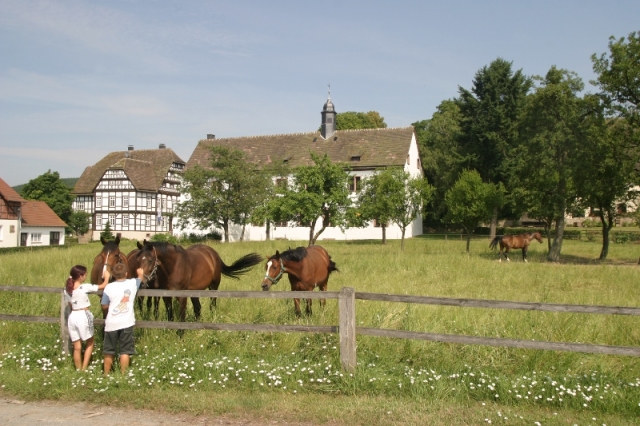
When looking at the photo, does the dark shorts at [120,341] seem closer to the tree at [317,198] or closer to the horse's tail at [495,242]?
the horse's tail at [495,242]

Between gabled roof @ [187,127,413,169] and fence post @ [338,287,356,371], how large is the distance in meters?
44.8

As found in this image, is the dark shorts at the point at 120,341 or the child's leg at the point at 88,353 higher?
the dark shorts at the point at 120,341

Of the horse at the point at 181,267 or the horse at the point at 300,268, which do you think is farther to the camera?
the horse at the point at 300,268

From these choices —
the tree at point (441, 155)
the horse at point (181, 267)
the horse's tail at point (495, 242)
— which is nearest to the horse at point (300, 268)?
the horse at point (181, 267)

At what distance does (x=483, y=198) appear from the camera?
3388cm

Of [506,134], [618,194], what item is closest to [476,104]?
[506,134]

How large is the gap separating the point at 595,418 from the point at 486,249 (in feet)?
96.0

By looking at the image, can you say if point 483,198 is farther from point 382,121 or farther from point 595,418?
point 382,121

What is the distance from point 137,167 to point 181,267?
204ft

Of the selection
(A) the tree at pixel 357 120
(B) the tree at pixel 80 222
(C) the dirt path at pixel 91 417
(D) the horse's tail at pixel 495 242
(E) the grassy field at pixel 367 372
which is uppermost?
(A) the tree at pixel 357 120

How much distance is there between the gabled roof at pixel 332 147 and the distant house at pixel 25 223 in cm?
1763

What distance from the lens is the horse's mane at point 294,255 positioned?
9.81 meters

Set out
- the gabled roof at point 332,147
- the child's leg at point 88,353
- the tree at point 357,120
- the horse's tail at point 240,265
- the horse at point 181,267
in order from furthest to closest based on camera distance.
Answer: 1. the tree at point 357,120
2. the gabled roof at point 332,147
3. the horse's tail at point 240,265
4. the horse at point 181,267
5. the child's leg at point 88,353

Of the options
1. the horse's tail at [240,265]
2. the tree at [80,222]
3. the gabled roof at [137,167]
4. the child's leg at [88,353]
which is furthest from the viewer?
the tree at [80,222]
